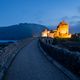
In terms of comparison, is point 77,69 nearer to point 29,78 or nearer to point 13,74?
point 29,78

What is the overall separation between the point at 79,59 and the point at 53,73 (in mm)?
3218

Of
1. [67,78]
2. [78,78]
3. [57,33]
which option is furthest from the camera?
[57,33]

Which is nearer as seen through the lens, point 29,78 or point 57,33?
point 29,78

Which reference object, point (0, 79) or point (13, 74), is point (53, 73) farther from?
point (0, 79)

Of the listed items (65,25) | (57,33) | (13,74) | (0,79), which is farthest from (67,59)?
(65,25)

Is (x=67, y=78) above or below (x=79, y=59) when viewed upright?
below

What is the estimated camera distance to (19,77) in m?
16.4

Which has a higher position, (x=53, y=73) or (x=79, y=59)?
(x=79, y=59)

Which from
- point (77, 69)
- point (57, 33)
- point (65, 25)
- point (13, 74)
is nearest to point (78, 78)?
point (77, 69)

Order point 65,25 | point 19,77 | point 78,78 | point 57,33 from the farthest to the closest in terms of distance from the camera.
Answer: point 65,25 < point 57,33 < point 19,77 < point 78,78

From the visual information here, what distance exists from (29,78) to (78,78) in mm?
3118

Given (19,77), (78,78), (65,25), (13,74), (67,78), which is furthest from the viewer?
(65,25)

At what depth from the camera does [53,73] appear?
17062 mm

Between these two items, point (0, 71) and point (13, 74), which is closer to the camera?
point (0, 71)
